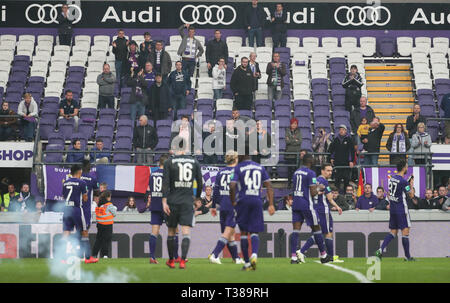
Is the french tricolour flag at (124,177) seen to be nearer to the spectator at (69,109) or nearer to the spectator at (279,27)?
the spectator at (69,109)

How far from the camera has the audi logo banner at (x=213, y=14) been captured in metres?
31.3

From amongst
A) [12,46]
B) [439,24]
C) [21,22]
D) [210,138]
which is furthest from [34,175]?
[439,24]

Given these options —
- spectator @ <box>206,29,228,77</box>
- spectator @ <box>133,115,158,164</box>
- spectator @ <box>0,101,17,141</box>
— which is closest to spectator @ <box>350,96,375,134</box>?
spectator @ <box>206,29,228,77</box>

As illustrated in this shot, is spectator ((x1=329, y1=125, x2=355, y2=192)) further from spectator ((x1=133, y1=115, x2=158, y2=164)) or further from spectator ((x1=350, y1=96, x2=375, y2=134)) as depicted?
spectator ((x1=133, y1=115, x2=158, y2=164))

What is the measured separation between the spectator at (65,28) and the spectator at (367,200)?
13.7 meters

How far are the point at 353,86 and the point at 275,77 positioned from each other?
2.44 m

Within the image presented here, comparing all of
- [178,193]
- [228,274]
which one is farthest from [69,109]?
[228,274]

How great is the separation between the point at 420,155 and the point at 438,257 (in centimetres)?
321

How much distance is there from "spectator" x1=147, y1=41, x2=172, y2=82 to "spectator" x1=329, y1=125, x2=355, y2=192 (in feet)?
22.4

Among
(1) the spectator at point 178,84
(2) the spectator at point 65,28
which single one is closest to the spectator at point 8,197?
(1) the spectator at point 178,84

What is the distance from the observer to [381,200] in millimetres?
21328

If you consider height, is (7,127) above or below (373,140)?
above

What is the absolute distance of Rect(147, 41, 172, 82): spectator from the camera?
86.8 feet

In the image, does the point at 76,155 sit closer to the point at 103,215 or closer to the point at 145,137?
the point at 145,137
